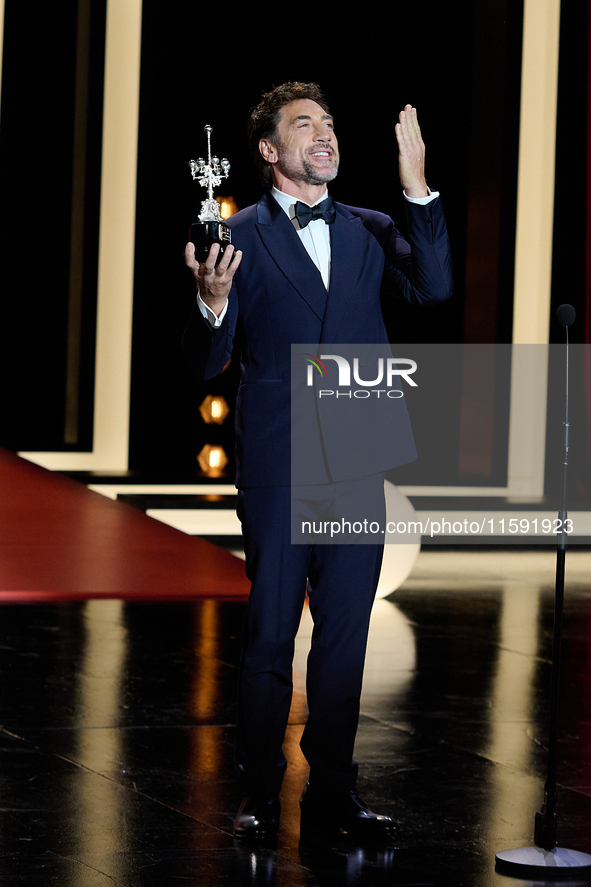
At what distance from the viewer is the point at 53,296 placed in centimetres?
727

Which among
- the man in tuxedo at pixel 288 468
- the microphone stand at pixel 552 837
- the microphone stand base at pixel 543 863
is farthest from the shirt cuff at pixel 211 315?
the microphone stand base at pixel 543 863

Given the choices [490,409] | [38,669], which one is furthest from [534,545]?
[38,669]

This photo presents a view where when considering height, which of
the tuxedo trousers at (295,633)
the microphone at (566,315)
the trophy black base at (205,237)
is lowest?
the tuxedo trousers at (295,633)

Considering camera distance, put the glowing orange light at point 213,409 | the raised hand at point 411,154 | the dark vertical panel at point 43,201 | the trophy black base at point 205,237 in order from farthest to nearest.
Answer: the glowing orange light at point 213,409 < the dark vertical panel at point 43,201 < the raised hand at point 411,154 < the trophy black base at point 205,237

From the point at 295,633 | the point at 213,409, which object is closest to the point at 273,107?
the point at 295,633

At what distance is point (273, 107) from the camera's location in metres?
2.17

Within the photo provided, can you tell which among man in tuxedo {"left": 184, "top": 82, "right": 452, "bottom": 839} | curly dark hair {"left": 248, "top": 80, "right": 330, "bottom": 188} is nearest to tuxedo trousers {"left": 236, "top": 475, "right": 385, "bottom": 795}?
man in tuxedo {"left": 184, "top": 82, "right": 452, "bottom": 839}

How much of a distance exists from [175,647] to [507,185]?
4.68 m

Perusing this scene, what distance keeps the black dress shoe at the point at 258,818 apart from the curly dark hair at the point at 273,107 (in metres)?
1.11

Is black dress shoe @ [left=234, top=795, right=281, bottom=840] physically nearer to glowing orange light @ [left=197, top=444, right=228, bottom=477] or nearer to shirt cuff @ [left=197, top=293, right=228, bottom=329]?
shirt cuff @ [left=197, top=293, right=228, bottom=329]

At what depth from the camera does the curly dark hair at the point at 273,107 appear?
2.15m

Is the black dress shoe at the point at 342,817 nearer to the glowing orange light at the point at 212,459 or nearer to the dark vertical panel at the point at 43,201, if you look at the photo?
the glowing orange light at the point at 212,459

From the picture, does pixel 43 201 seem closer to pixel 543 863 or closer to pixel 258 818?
pixel 258 818

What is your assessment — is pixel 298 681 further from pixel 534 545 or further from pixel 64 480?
pixel 534 545
